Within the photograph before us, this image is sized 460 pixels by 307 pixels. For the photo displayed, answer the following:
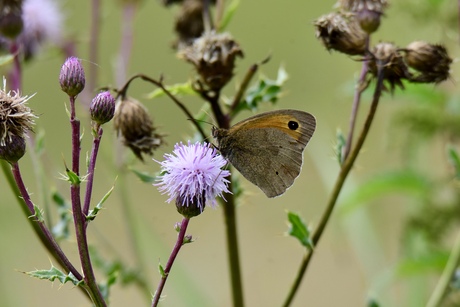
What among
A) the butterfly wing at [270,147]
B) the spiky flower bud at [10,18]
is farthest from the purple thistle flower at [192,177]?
the spiky flower bud at [10,18]

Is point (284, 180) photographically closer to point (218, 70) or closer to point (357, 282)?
point (218, 70)

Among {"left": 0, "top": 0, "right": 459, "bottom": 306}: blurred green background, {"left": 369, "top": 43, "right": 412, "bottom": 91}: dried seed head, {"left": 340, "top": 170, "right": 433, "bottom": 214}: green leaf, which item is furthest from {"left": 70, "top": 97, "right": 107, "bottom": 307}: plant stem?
{"left": 340, "top": 170, "right": 433, "bottom": 214}: green leaf

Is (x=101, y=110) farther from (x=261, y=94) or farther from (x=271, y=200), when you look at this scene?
(x=271, y=200)

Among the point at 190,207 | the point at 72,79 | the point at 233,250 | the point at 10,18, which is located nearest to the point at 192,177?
the point at 190,207

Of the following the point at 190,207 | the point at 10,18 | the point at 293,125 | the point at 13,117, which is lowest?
the point at 190,207

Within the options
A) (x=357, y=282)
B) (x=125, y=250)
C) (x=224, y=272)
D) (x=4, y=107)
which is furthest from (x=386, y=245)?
(x=4, y=107)

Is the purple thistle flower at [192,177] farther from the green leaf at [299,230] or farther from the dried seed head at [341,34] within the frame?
the dried seed head at [341,34]

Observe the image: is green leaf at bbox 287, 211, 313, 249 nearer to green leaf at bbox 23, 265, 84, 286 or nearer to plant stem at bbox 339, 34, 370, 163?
plant stem at bbox 339, 34, 370, 163
